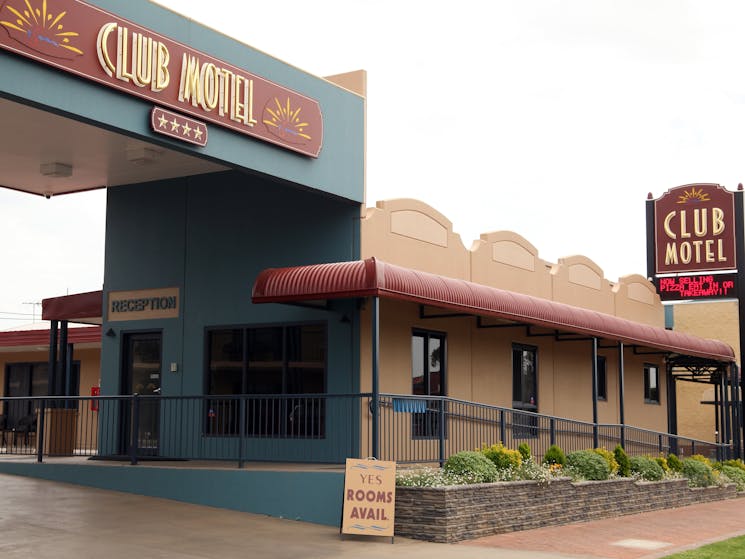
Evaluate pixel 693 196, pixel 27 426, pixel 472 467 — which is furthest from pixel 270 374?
pixel 693 196

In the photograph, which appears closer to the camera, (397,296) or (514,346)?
(397,296)

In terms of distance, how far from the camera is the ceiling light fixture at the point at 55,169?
18078 mm

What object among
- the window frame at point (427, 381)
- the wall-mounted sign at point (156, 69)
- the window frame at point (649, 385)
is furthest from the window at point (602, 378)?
the wall-mounted sign at point (156, 69)

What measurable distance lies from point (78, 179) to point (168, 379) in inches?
163

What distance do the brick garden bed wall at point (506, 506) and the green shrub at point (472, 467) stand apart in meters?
0.21

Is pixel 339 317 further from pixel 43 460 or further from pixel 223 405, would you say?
pixel 43 460

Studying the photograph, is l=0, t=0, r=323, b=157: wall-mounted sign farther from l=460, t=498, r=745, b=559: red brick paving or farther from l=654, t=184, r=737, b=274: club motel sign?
l=654, t=184, r=737, b=274: club motel sign

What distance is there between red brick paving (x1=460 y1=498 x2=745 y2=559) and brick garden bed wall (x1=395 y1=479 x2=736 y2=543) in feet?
0.59

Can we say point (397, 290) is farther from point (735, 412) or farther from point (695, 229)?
point (695, 229)

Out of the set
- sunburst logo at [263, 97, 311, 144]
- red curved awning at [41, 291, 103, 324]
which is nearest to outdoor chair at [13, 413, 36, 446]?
red curved awning at [41, 291, 103, 324]

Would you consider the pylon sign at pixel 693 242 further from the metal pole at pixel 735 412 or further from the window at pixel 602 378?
the window at pixel 602 378

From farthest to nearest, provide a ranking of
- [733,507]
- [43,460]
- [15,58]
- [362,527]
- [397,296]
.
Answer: [733,507] → [43,460] → [397,296] → [362,527] → [15,58]

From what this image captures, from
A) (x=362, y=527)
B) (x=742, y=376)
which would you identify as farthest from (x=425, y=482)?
(x=742, y=376)

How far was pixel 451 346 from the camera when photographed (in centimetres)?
2016
